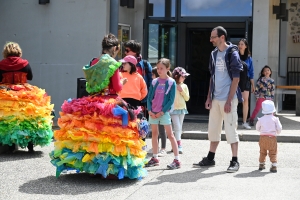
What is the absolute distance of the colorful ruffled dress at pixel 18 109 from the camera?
9523mm

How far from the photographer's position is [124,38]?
15555 millimetres

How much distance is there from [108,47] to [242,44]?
598 cm

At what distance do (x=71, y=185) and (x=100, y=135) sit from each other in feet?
2.25

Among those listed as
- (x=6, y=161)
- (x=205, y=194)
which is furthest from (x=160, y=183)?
(x=6, y=161)

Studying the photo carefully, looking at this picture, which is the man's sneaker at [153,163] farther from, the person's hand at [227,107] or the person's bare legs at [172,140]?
the person's hand at [227,107]

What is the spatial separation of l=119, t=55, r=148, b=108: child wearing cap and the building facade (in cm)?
605

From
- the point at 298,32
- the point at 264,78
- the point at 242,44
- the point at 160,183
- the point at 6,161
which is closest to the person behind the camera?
the point at 160,183

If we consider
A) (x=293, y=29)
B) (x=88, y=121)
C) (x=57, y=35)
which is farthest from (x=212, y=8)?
(x=88, y=121)

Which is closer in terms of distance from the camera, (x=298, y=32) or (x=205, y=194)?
(x=205, y=194)

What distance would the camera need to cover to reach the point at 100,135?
728 cm

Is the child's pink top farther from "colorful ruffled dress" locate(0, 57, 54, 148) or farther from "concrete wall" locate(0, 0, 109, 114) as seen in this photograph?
"concrete wall" locate(0, 0, 109, 114)

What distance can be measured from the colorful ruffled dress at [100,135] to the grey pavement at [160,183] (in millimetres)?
220

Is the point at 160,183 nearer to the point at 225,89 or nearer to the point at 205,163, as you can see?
the point at 205,163

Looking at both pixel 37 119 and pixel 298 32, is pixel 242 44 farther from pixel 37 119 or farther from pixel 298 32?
pixel 298 32
